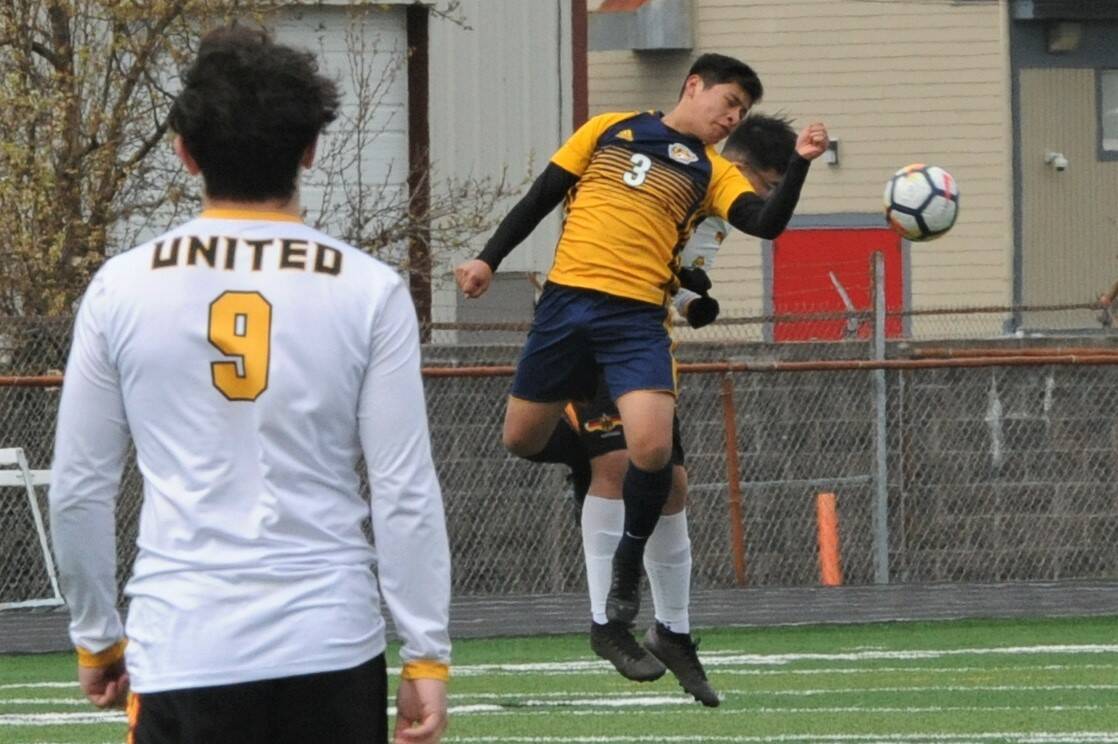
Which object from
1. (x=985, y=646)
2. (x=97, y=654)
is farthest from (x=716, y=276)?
(x=97, y=654)

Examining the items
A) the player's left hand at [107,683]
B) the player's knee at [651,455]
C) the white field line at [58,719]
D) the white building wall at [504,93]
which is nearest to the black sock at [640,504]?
the player's knee at [651,455]

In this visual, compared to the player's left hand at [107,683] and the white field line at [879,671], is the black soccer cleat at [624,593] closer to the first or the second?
the white field line at [879,671]

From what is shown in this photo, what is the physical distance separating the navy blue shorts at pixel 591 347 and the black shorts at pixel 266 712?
13.4ft

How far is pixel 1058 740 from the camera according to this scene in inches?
316

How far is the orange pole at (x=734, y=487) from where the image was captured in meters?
15.9

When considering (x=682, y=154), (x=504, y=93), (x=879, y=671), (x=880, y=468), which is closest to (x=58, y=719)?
(x=682, y=154)

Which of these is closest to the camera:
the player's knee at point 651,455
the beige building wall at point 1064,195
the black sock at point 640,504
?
the player's knee at point 651,455

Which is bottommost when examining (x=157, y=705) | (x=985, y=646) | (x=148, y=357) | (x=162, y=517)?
(x=985, y=646)

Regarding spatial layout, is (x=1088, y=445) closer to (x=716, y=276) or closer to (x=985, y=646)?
(x=985, y=646)

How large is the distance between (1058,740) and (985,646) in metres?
3.80

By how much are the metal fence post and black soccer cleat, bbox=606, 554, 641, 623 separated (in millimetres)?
7794

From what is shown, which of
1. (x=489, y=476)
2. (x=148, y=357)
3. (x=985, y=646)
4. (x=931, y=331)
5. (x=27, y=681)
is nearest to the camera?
(x=148, y=357)

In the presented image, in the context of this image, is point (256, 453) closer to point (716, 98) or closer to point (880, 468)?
point (716, 98)

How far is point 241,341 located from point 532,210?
4473mm
